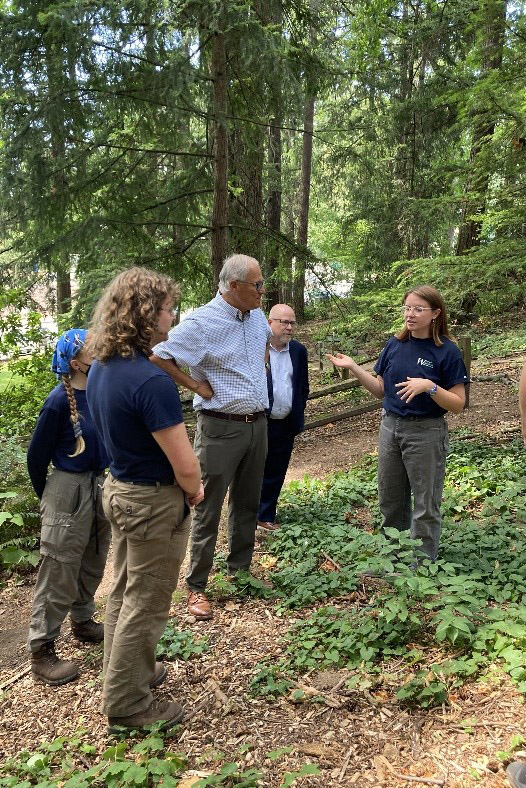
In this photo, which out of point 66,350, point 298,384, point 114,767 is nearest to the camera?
point 114,767

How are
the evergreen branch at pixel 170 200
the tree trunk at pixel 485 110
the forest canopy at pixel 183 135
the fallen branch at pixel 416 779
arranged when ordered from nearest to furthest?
1. the fallen branch at pixel 416 779
2. the tree trunk at pixel 485 110
3. the forest canopy at pixel 183 135
4. the evergreen branch at pixel 170 200

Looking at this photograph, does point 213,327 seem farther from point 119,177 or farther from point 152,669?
point 119,177

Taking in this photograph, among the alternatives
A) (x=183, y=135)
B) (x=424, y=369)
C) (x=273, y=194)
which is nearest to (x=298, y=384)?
(x=424, y=369)

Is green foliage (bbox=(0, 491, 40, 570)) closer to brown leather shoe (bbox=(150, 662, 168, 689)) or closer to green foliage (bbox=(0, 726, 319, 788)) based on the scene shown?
brown leather shoe (bbox=(150, 662, 168, 689))

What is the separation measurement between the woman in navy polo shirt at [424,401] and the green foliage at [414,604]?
38cm

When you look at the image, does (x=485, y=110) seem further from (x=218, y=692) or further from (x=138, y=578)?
(x=218, y=692)

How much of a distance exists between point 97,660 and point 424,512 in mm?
2227

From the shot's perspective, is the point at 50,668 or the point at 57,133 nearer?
the point at 50,668

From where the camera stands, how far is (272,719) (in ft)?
9.22

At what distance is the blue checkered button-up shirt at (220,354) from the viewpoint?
378 centimetres

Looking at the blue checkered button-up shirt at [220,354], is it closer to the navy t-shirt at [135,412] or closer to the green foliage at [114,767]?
the navy t-shirt at [135,412]

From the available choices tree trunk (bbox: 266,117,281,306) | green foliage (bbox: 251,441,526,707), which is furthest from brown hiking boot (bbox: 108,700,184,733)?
tree trunk (bbox: 266,117,281,306)

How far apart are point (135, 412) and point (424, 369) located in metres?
2.04

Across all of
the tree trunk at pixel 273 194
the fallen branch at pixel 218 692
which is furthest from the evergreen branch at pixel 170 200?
the fallen branch at pixel 218 692
